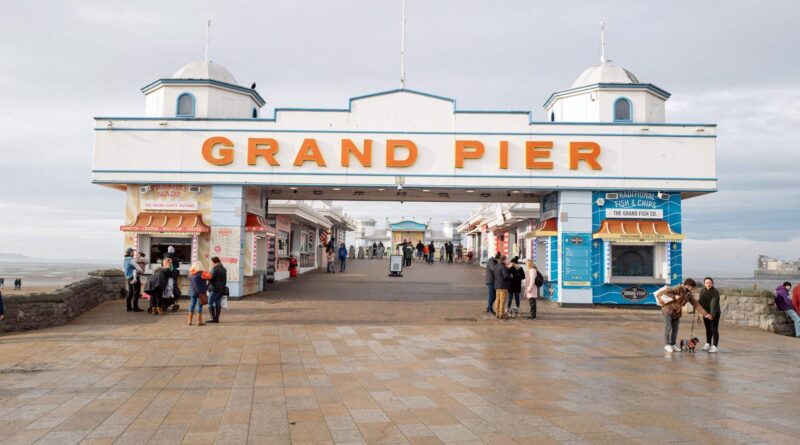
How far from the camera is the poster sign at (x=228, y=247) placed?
55.8 ft

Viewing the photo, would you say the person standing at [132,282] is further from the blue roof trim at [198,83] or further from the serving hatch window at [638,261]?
the serving hatch window at [638,261]

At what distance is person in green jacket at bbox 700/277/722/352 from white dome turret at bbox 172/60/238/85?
1517 cm

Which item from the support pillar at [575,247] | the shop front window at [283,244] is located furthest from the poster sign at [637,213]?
the shop front window at [283,244]

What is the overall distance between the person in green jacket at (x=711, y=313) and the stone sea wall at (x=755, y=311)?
5.74 metres

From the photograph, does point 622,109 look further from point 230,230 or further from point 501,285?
point 230,230

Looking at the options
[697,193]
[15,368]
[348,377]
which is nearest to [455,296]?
[697,193]

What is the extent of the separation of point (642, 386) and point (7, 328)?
12.2 metres

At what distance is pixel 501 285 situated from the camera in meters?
14.2

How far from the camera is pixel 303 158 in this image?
17.1 meters

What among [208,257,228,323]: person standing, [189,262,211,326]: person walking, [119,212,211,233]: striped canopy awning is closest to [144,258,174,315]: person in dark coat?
[208,257,228,323]: person standing

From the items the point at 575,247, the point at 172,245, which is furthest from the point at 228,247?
the point at 575,247

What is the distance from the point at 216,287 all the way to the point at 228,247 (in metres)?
4.20

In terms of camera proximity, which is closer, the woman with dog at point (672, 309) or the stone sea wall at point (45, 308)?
the woman with dog at point (672, 309)

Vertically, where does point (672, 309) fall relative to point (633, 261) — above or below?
below
